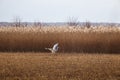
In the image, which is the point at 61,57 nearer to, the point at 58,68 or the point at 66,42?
the point at 66,42

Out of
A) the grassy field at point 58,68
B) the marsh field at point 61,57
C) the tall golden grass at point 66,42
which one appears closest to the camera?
the grassy field at point 58,68

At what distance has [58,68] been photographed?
39.8 ft

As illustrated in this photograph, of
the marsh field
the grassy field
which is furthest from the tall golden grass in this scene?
the grassy field

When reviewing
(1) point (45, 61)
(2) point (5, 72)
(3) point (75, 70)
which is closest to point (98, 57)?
(1) point (45, 61)

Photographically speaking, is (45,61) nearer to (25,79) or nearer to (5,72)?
(5,72)

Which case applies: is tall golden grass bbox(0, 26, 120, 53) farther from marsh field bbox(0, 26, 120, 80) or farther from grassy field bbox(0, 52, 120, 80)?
grassy field bbox(0, 52, 120, 80)

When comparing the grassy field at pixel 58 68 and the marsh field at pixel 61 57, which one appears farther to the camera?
the marsh field at pixel 61 57

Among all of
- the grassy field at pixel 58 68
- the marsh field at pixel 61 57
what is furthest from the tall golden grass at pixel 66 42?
the grassy field at pixel 58 68

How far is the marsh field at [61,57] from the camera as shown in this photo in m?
11.0

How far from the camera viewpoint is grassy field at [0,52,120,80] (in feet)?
34.8

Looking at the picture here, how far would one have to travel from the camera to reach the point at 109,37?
1827 centimetres

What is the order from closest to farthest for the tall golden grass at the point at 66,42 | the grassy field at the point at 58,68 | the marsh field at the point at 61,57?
1. the grassy field at the point at 58,68
2. the marsh field at the point at 61,57
3. the tall golden grass at the point at 66,42

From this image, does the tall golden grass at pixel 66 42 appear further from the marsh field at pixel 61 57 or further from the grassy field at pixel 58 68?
the grassy field at pixel 58 68

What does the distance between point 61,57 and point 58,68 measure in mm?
3070
